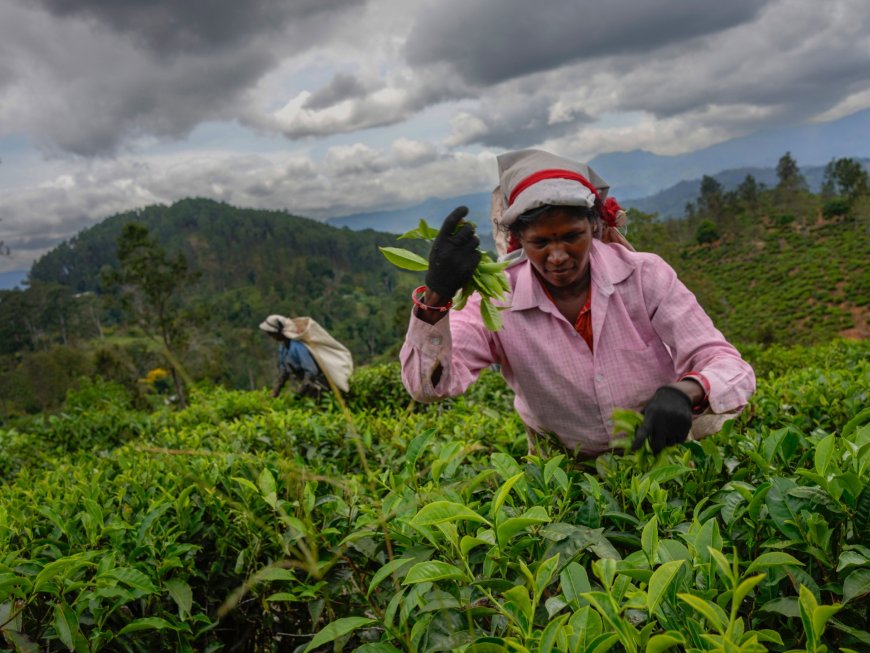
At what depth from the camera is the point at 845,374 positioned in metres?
3.23

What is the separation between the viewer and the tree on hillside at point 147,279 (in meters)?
23.9

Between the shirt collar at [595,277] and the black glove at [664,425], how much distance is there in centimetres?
57

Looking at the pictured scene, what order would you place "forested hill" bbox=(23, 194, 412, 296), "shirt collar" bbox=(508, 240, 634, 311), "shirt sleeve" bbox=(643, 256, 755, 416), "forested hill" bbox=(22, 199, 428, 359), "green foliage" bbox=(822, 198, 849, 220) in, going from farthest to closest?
"forested hill" bbox=(23, 194, 412, 296)
"forested hill" bbox=(22, 199, 428, 359)
"green foliage" bbox=(822, 198, 849, 220)
"shirt collar" bbox=(508, 240, 634, 311)
"shirt sleeve" bbox=(643, 256, 755, 416)

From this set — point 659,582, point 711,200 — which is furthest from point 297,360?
point 711,200

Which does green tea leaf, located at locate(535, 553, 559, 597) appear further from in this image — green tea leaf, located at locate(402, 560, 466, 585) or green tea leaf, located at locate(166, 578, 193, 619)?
green tea leaf, located at locate(166, 578, 193, 619)

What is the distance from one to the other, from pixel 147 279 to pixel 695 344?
26.6 metres

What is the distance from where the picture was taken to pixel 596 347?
6.47 ft

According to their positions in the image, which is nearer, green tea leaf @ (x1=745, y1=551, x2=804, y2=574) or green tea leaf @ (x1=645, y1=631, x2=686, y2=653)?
green tea leaf @ (x1=645, y1=631, x2=686, y2=653)

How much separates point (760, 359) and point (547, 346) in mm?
8340

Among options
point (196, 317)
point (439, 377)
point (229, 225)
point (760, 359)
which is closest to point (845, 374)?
point (439, 377)

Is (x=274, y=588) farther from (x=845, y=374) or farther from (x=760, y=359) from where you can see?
(x=760, y=359)

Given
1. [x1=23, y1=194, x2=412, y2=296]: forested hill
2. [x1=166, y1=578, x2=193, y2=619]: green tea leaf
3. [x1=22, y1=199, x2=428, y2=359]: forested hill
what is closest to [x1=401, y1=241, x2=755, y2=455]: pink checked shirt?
[x1=166, y1=578, x2=193, y2=619]: green tea leaf

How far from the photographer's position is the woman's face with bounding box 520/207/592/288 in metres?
1.82

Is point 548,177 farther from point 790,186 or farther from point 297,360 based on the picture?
point 790,186
